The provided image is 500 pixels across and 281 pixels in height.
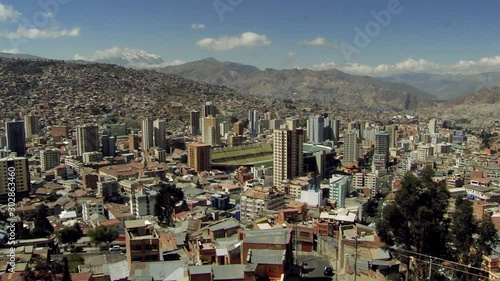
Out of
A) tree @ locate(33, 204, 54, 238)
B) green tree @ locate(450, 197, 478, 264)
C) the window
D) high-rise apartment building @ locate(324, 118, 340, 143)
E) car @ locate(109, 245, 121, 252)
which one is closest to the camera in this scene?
the window

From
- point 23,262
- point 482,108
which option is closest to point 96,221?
point 23,262

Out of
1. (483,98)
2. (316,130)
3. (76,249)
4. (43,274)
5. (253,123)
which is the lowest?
(76,249)

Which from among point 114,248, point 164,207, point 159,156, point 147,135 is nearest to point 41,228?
point 114,248

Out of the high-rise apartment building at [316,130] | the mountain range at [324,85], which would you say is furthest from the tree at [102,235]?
the mountain range at [324,85]

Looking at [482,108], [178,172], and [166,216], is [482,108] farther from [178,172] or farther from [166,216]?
[166,216]

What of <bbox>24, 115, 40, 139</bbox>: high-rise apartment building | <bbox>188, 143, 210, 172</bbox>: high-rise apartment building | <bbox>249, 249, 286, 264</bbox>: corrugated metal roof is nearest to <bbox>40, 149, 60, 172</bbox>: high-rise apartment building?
<bbox>188, 143, 210, 172</bbox>: high-rise apartment building

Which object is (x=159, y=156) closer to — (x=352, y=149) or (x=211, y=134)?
(x=211, y=134)

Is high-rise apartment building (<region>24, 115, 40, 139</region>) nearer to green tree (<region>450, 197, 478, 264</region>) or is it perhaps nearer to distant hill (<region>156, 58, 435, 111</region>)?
green tree (<region>450, 197, 478, 264</region>)
